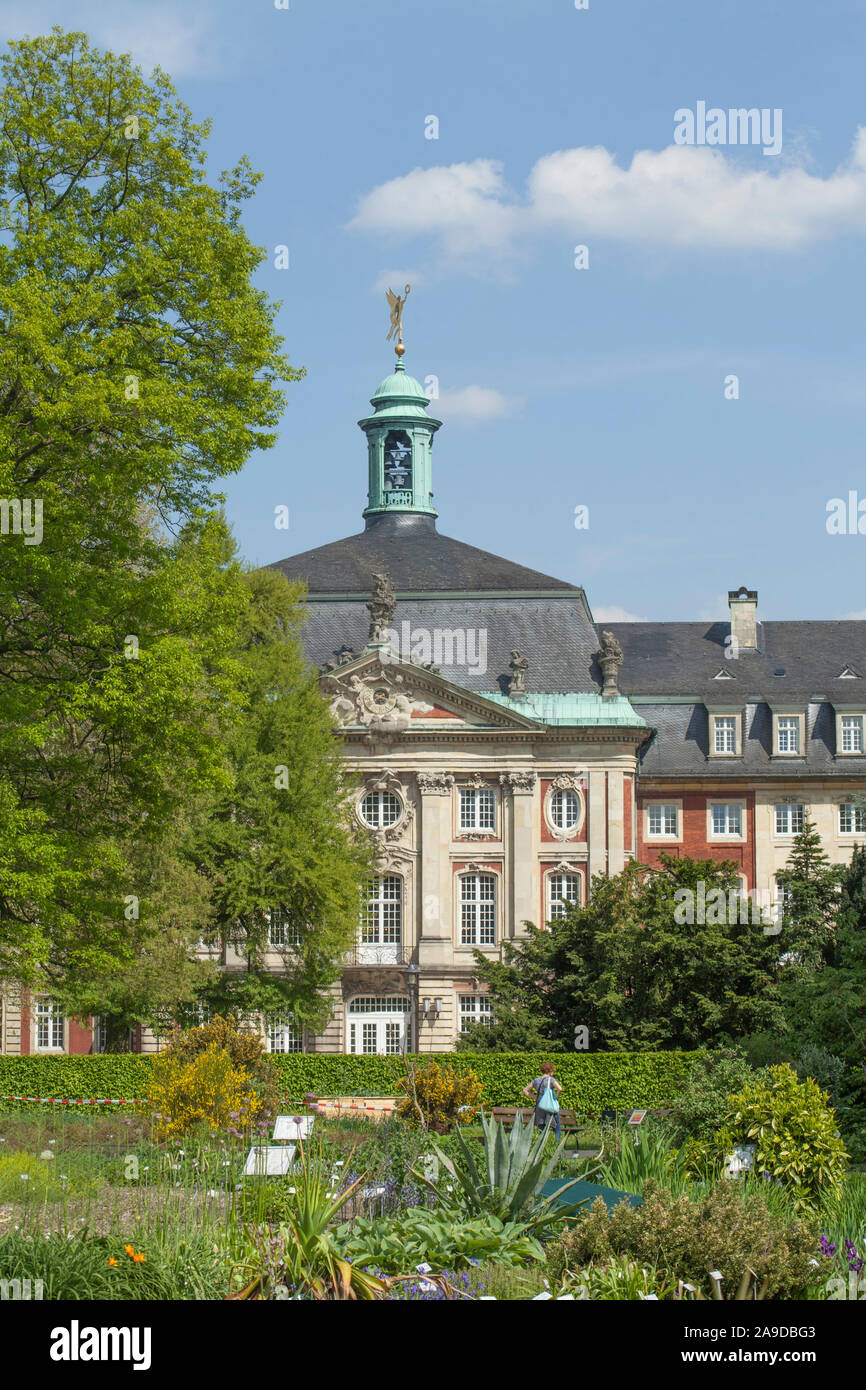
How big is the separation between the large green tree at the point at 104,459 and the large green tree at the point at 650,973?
47.3ft

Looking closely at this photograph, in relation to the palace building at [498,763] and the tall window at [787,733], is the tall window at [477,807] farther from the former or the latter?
the tall window at [787,733]

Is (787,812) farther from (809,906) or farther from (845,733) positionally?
(809,906)

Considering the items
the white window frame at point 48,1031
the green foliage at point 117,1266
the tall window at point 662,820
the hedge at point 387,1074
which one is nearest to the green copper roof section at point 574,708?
the tall window at point 662,820

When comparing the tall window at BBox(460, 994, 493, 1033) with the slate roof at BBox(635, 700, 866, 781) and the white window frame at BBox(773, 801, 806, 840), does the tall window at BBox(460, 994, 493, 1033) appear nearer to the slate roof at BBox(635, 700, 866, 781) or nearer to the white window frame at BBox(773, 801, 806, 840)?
the slate roof at BBox(635, 700, 866, 781)

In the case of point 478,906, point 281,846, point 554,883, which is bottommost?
point 478,906

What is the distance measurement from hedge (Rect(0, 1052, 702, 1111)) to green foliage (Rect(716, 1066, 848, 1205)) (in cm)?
1739

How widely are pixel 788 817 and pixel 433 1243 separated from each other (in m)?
46.1

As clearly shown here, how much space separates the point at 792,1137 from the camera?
13953 mm

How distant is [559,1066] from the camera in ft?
111

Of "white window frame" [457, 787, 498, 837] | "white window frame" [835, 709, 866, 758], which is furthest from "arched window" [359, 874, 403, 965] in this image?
"white window frame" [835, 709, 866, 758]

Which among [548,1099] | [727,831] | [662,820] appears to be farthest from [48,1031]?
[548,1099]

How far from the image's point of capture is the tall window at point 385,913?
167 ft
